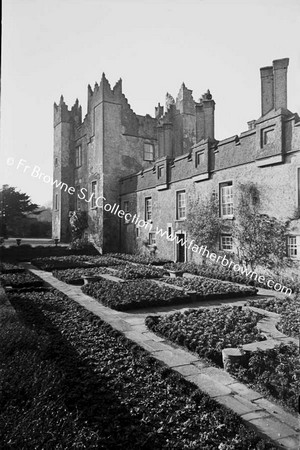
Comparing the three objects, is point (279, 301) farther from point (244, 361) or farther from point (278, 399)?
point (278, 399)

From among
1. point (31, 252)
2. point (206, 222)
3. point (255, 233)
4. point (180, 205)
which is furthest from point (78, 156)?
point (255, 233)

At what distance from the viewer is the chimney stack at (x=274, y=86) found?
43.8 ft

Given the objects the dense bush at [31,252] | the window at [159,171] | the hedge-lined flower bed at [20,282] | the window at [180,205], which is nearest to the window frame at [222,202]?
the window at [180,205]

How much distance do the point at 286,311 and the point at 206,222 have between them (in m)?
9.13

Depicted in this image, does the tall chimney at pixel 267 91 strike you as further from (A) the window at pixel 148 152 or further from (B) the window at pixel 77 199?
(B) the window at pixel 77 199

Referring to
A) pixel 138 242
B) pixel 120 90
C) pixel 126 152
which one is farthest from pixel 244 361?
pixel 120 90

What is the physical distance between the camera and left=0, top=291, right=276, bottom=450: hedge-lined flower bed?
9.05 ft

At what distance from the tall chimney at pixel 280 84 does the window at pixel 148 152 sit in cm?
1491

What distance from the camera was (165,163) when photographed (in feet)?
67.5

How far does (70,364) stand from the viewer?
4.83 meters

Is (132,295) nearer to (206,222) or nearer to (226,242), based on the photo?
(226,242)

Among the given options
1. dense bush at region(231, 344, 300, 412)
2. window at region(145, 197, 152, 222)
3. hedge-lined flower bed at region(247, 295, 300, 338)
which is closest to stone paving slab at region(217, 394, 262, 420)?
dense bush at region(231, 344, 300, 412)

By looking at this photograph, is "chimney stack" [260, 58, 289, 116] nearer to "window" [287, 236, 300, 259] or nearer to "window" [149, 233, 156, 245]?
"window" [287, 236, 300, 259]

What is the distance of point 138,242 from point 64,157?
13.9m
